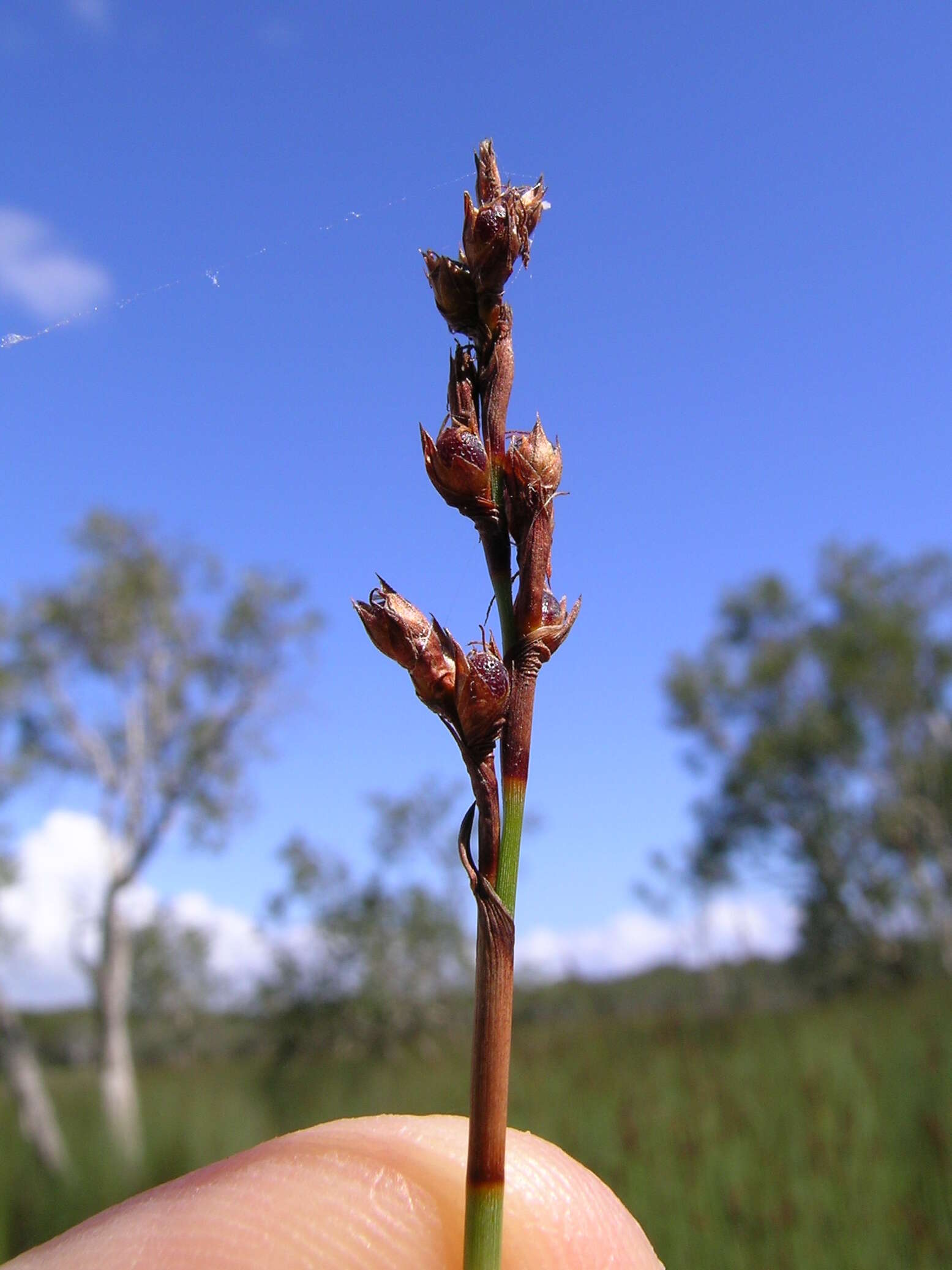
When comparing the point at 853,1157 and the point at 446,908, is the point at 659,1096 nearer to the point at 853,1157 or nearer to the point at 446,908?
the point at 853,1157

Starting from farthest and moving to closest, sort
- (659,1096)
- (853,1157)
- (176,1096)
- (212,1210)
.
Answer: (176,1096)
(659,1096)
(853,1157)
(212,1210)

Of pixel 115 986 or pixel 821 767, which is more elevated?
pixel 821 767

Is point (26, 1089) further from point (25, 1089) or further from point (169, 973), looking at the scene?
point (169, 973)

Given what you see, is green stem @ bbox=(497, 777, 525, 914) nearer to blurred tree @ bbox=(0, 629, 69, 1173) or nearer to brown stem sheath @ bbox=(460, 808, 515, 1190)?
brown stem sheath @ bbox=(460, 808, 515, 1190)

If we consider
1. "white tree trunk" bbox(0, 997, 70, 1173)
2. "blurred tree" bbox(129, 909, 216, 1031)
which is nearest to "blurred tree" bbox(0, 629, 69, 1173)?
"white tree trunk" bbox(0, 997, 70, 1173)

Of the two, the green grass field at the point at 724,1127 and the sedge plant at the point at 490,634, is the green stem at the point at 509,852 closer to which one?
the sedge plant at the point at 490,634

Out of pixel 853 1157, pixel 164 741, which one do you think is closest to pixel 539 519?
pixel 853 1157
